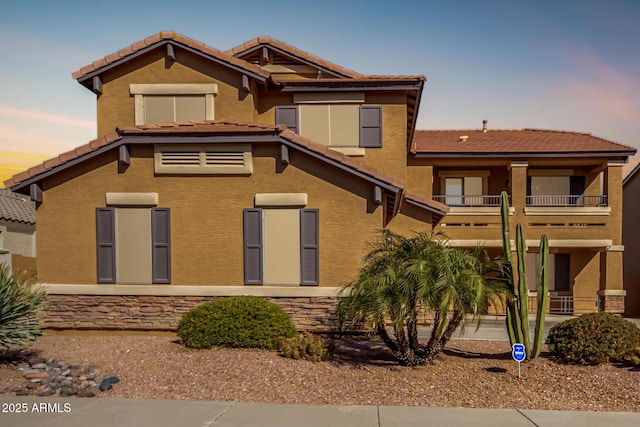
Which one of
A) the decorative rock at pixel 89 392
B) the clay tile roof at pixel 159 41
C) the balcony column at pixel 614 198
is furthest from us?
the balcony column at pixel 614 198

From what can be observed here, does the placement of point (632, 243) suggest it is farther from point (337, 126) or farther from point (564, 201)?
point (337, 126)

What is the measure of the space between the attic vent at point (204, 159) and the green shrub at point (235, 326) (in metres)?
3.57

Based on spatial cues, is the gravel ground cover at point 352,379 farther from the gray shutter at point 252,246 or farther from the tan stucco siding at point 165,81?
the tan stucco siding at point 165,81

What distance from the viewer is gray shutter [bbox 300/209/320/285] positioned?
13.1 metres

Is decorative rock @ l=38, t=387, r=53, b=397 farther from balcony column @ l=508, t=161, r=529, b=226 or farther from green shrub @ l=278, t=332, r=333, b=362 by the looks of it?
balcony column @ l=508, t=161, r=529, b=226

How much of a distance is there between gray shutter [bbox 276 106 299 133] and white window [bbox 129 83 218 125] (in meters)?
2.19

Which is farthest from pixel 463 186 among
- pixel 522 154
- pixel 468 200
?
pixel 522 154

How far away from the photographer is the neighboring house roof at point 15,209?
24.5 meters

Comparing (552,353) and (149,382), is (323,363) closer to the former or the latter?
(149,382)

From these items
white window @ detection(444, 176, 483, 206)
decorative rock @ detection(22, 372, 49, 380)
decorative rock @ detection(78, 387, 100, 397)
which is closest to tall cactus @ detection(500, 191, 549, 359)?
decorative rock @ detection(78, 387, 100, 397)

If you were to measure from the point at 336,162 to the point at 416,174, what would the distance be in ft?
30.5

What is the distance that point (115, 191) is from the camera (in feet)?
43.9

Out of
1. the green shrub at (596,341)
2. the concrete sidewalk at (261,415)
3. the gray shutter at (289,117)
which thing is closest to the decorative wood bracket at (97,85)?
the gray shutter at (289,117)

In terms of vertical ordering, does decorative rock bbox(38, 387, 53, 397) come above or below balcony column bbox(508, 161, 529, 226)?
below
